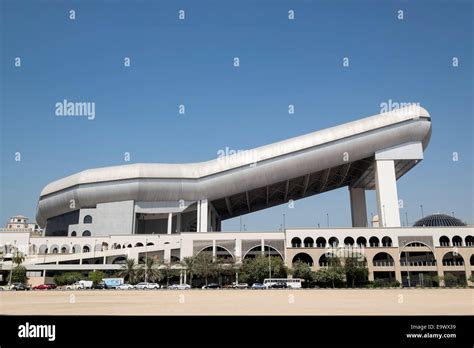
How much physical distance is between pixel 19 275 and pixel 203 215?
28082 millimetres

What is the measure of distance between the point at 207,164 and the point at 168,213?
11021 mm

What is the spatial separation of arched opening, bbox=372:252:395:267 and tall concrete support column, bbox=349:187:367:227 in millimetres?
16644

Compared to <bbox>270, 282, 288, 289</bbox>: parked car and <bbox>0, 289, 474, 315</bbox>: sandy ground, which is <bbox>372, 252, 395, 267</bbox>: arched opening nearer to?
<bbox>270, 282, 288, 289</bbox>: parked car

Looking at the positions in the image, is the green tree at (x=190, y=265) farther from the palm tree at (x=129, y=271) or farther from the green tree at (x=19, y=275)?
the green tree at (x=19, y=275)

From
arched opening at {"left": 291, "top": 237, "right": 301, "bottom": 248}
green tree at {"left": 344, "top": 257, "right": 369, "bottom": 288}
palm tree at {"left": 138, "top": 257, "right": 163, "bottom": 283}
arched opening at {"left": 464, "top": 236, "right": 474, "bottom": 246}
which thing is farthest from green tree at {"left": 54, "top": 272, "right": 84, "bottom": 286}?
arched opening at {"left": 464, "top": 236, "right": 474, "bottom": 246}

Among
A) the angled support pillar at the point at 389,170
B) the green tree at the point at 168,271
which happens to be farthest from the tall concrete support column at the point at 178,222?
the angled support pillar at the point at 389,170

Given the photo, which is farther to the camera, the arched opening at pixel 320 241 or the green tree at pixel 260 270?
the arched opening at pixel 320 241

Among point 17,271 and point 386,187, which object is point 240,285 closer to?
point 386,187

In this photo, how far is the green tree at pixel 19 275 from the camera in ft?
190

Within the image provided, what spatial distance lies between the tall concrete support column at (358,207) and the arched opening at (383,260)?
1664cm

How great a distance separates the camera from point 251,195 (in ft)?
253

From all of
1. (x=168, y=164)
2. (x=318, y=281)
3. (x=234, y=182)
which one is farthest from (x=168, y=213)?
(x=318, y=281)

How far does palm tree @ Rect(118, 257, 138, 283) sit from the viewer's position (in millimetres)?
56625
